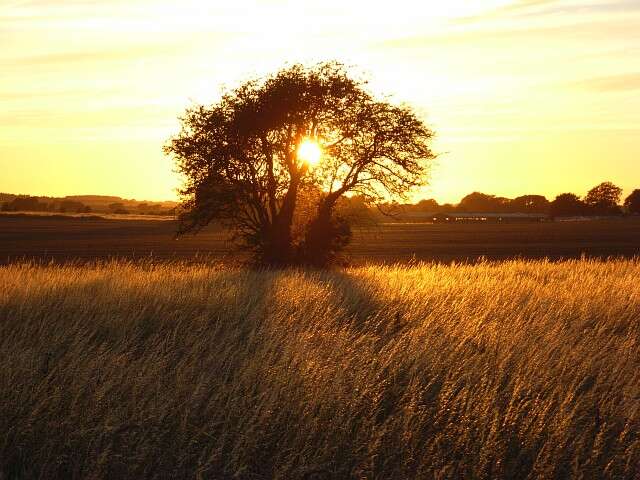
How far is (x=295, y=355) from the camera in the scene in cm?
938

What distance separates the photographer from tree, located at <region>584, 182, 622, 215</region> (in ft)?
595

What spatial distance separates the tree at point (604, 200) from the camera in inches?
7146

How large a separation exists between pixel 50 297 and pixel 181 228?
18948mm

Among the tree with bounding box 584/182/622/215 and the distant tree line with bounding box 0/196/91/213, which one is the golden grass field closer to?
the distant tree line with bounding box 0/196/91/213

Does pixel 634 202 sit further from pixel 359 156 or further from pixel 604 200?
pixel 359 156

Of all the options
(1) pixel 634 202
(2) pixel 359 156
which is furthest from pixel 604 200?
(2) pixel 359 156

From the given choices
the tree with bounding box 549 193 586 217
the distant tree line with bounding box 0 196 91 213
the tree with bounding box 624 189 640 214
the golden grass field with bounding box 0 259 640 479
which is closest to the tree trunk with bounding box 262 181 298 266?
the golden grass field with bounding box 0 259 640 479

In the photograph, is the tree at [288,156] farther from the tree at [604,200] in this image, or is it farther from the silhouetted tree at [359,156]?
the tree at [604,200]

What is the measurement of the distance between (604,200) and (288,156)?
175185 millimetres

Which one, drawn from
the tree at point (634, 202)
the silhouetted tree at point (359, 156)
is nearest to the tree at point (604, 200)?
the tree at point (634, 202)

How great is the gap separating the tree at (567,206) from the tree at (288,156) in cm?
14827

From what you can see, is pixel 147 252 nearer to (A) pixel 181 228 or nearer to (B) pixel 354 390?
(A) pixel 181 228

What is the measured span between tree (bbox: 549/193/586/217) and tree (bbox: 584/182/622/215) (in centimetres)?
368

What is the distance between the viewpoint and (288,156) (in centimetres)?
3369
